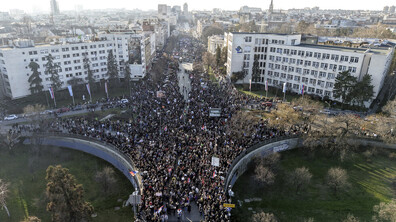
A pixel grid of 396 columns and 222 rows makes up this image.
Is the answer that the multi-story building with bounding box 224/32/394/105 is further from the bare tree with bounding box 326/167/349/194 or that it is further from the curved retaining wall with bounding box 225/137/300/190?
the bare tree with bounding box 326/167/349/194

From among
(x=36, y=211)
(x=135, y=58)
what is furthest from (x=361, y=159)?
(x=135, y=58)

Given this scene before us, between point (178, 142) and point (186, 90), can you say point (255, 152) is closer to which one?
point (178, 142)

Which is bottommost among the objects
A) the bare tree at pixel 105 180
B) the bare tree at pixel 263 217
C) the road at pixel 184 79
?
the bare tree at pixel 105 180

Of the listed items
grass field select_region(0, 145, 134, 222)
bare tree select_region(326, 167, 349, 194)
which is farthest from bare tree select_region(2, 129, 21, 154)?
bare tree select_region(326, 167, 349, 194)

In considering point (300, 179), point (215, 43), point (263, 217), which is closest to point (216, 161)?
point (263, 217)

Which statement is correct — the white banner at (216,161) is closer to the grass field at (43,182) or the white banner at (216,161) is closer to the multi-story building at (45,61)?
the grass field at (43,182)

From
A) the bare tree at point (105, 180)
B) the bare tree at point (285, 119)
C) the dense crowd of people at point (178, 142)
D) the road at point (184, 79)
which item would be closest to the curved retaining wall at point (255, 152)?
the dense crowd of people at point (178, 142)
